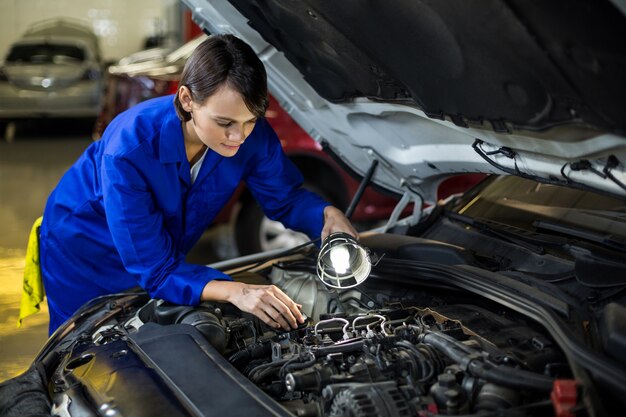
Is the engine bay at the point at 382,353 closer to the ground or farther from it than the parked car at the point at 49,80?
closer to the ground

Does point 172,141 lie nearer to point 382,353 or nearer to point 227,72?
point 227,72

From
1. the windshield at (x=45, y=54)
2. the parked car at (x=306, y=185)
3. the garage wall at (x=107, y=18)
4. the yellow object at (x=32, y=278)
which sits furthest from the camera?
the garage wall at (x=107, y=18)

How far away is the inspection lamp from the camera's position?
1.99 metres

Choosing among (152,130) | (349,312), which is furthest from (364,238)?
(152,130)

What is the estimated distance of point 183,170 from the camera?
2242mm

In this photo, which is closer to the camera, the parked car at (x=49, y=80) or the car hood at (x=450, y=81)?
the car hood at (x=450, y=81)

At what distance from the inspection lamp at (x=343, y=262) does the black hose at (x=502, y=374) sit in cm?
42

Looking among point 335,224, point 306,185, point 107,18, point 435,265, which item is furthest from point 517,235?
point 107,18

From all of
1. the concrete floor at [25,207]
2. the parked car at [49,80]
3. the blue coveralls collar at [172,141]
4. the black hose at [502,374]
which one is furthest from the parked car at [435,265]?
the parked car at [49,80]

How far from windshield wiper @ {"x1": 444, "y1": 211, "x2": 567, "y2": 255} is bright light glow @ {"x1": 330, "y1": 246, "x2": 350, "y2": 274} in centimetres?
55

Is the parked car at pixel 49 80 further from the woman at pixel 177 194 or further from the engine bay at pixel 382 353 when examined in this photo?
the engine bay at pixel 382 353

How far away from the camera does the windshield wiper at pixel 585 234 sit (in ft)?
6.30

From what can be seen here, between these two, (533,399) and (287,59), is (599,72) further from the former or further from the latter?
(287,59)

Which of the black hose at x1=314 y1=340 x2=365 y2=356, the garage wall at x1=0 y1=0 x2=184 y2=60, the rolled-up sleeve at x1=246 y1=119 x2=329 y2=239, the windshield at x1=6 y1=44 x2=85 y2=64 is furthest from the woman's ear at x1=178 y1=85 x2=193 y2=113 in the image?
the garage wall at x1=0 y1=0 x2=184 y2=60
